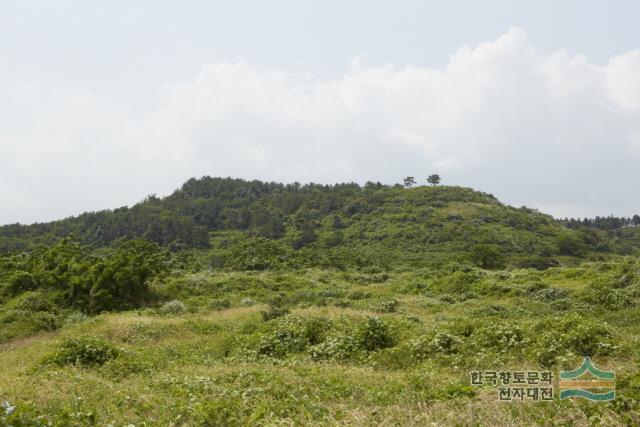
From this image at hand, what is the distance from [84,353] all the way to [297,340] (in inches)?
255

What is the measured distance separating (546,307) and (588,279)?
9653 mm

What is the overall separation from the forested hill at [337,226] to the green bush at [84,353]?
42558 mm

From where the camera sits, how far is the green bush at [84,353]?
14.2 metres

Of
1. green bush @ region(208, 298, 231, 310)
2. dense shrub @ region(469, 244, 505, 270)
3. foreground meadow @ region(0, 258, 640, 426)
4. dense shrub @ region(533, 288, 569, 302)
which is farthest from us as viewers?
dense shrub @ region(469, 244, 505, 270)

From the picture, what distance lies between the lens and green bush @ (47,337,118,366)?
46.8ft

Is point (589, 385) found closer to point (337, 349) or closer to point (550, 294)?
point (337, 349)

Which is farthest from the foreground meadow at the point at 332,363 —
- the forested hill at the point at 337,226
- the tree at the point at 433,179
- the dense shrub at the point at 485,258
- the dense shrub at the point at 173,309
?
the tree at the point at 433,179

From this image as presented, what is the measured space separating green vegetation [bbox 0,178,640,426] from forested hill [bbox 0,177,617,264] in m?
15.4

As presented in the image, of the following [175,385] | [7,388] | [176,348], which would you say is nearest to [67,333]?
[176,348]

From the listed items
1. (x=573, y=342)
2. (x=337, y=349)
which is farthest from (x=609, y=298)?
(x=337, y=349)

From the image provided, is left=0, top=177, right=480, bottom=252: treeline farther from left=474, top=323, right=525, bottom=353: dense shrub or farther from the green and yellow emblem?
the green and yellow emblem

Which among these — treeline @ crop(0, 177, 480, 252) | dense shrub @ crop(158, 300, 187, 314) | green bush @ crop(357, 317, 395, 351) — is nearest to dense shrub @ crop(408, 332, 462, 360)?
green bush @ crop(357, 317, 395, 351)

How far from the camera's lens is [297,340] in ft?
Answer: 52.6

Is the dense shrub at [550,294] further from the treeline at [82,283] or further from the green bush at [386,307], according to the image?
the treeline at [82,283]
